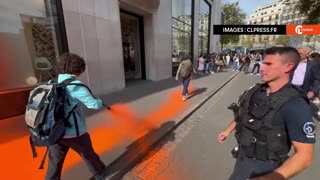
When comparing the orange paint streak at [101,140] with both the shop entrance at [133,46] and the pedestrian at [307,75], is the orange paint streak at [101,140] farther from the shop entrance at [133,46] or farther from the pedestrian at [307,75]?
the shop entrance at [133,46]

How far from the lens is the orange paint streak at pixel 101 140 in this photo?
10.5 ft

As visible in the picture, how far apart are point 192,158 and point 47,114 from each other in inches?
101

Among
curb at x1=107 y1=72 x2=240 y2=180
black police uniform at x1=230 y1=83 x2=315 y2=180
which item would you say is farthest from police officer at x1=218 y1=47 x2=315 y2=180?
curb at x1=107 y1=72 x2=240 y2=180

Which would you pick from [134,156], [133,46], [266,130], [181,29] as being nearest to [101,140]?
[134,156]

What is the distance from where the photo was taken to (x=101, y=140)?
4270 mm

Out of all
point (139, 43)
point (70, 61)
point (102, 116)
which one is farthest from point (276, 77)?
point (139, 43)

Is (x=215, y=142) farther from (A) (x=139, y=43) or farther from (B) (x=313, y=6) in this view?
(B) (x=313, y=6)

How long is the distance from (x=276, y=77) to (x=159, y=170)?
2.41 m

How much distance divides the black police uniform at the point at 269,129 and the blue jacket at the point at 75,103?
1571mm

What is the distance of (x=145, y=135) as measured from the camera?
15.1 feet

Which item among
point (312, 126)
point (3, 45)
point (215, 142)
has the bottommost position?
point (215, 142)

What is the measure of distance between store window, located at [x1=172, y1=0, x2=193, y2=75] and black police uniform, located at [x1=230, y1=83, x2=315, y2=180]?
13146mm

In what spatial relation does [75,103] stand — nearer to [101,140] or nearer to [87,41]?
[101,140]

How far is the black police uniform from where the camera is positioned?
1.50m
